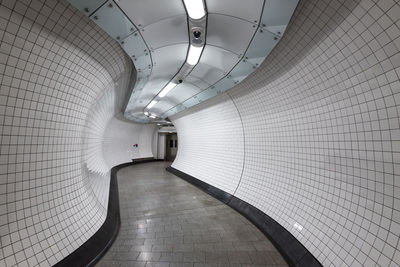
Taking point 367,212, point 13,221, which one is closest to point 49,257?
point 13,221

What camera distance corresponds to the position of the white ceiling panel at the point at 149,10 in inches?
67.7

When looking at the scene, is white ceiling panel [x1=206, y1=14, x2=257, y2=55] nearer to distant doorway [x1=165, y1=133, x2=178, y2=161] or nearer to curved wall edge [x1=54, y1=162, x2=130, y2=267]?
curved wall edge [x1=54, y1=162, x2=130, y2=267]

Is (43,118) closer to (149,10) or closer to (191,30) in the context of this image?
(149,10)

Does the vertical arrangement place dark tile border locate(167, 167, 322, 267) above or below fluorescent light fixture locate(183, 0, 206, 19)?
below

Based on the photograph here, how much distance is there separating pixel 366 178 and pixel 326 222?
3.13 ft

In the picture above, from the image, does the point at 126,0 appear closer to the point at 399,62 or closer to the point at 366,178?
the point at 399,62

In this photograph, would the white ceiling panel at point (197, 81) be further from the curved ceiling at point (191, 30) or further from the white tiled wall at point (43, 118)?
the white tiled wall at point (43, 118)

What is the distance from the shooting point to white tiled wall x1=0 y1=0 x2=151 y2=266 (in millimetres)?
1716

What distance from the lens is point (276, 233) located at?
A: 11.2 ft

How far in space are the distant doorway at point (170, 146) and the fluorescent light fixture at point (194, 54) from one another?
1414cm

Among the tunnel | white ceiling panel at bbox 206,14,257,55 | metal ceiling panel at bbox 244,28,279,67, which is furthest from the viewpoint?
metal ceiling panel at bbox 244,28,279,67

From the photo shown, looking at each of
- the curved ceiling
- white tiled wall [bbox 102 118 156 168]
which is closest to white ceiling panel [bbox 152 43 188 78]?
the curved ceiling

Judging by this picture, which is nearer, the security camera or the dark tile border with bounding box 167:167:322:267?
the security camera

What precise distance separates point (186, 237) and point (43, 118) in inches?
127
